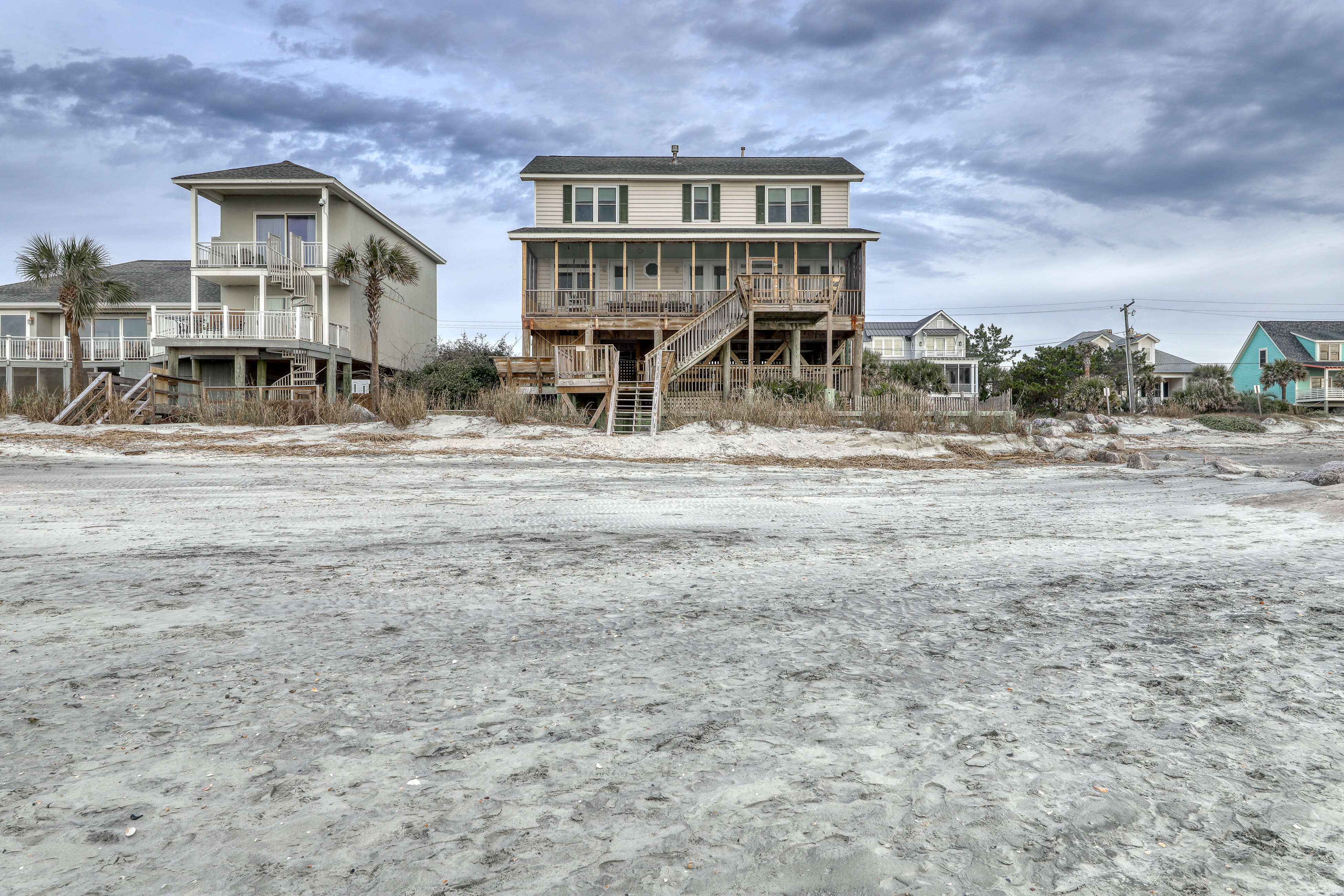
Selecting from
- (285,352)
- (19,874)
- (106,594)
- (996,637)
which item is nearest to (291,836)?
(19,874)

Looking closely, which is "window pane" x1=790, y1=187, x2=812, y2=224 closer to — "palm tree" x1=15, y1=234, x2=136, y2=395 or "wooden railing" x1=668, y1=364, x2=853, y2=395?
"wooden railing" x1=668, y1=364, x2=853, y2=395

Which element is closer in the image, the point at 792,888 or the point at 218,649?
the point at 792,888

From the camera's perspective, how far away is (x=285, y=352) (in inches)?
1033

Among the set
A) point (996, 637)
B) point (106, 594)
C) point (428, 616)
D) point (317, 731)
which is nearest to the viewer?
point (317, 731)

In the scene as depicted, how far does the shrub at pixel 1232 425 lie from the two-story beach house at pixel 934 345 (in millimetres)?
24991

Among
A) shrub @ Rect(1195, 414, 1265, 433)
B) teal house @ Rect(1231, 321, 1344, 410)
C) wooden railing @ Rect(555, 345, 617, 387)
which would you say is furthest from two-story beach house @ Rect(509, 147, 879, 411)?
teal house @ Rect(1231, 321, 1344, 410)

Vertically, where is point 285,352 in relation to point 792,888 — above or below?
above

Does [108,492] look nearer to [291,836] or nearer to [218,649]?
[218,649]

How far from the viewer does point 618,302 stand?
28469 mm

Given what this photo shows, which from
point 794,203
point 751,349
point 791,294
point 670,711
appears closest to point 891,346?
point 794,203

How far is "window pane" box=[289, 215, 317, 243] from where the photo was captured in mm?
29578

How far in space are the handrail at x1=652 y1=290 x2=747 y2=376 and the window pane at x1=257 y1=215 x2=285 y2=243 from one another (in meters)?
15.6

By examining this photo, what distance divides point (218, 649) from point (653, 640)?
2.00 m

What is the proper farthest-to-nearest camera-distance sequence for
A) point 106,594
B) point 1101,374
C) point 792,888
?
point 1101,374 → point 106,594 → point 792,888
